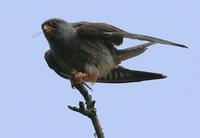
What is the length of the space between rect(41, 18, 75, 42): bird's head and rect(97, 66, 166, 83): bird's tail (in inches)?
37.1

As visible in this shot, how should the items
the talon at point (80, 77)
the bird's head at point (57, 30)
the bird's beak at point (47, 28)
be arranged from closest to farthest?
the talon at point (80, 77)
the bird's beak at point (47, 28)
the bird's head at point (57, 30)

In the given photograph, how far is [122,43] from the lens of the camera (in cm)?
885

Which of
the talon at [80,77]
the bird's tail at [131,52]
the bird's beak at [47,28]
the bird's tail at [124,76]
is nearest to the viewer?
the talon at [80,77]

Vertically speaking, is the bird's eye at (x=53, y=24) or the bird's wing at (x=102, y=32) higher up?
the bird's eye at (x=53, y=24)

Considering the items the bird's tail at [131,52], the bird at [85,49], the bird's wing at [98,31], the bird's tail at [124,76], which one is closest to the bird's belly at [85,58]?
the bird at [85,49]

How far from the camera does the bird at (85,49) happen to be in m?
8.55

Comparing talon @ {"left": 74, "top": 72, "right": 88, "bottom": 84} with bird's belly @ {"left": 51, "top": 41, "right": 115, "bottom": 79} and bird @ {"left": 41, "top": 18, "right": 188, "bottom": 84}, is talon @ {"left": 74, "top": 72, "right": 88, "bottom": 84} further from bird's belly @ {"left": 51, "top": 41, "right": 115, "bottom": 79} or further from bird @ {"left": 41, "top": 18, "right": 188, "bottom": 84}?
bird's belly @ {"left": 51, "top": 41, "right": 115, "bottom": 79}

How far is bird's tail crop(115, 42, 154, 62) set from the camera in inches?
365

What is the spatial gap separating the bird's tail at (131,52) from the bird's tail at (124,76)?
0.63 feet

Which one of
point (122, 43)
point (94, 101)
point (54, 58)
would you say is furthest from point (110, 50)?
point (94, 101)

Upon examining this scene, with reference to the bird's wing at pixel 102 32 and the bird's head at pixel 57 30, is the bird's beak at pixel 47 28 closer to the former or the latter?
the bird's head at pixel 57 30

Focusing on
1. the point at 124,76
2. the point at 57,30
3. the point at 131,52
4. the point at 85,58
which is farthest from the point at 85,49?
the point at 131,52

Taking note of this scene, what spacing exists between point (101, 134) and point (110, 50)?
353cm

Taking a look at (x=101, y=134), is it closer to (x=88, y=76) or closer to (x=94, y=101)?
(x=94, y=101)
